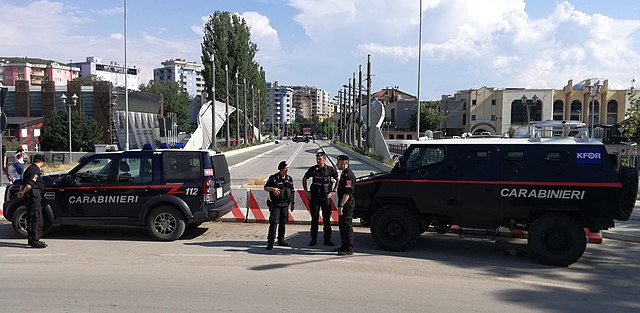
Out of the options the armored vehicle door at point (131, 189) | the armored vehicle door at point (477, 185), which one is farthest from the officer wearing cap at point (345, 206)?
the armored vehicle door at point (131, 189)

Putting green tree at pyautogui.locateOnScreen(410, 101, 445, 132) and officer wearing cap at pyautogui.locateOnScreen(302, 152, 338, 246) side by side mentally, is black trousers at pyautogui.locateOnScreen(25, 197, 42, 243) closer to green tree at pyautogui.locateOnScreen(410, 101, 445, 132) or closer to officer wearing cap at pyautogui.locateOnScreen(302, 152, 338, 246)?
officer wearing cap at pyautogui.locateOnScreen(302, 152, 338, 246)

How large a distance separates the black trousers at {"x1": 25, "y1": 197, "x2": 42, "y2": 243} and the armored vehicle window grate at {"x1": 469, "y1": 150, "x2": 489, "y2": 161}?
7.48m

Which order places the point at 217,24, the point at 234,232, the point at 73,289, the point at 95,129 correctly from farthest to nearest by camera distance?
the point at 217,24
the point at 95,129
the point at 234,232
the point at 73,289

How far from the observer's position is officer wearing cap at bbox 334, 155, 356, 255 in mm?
7773

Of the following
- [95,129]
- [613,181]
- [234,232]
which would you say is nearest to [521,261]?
[613,181]

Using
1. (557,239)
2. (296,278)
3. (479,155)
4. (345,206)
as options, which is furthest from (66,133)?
(557,239)

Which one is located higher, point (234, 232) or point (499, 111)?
point (499, 111)

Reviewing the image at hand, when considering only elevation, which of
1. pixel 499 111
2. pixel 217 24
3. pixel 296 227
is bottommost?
pixel 296 227

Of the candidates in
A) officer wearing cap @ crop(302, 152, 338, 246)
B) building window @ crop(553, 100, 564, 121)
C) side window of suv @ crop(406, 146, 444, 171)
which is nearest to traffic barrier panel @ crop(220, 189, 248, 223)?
officer wearing cap @ crop(302, 152, 338, 246)

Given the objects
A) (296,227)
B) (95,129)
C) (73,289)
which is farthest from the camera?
(95,129)

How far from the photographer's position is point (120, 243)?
8.65m

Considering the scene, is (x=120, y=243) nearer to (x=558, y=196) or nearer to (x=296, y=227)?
(x=296, y=227)

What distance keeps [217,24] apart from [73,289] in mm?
Answer: 60591

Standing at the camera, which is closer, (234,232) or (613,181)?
(613,181)
